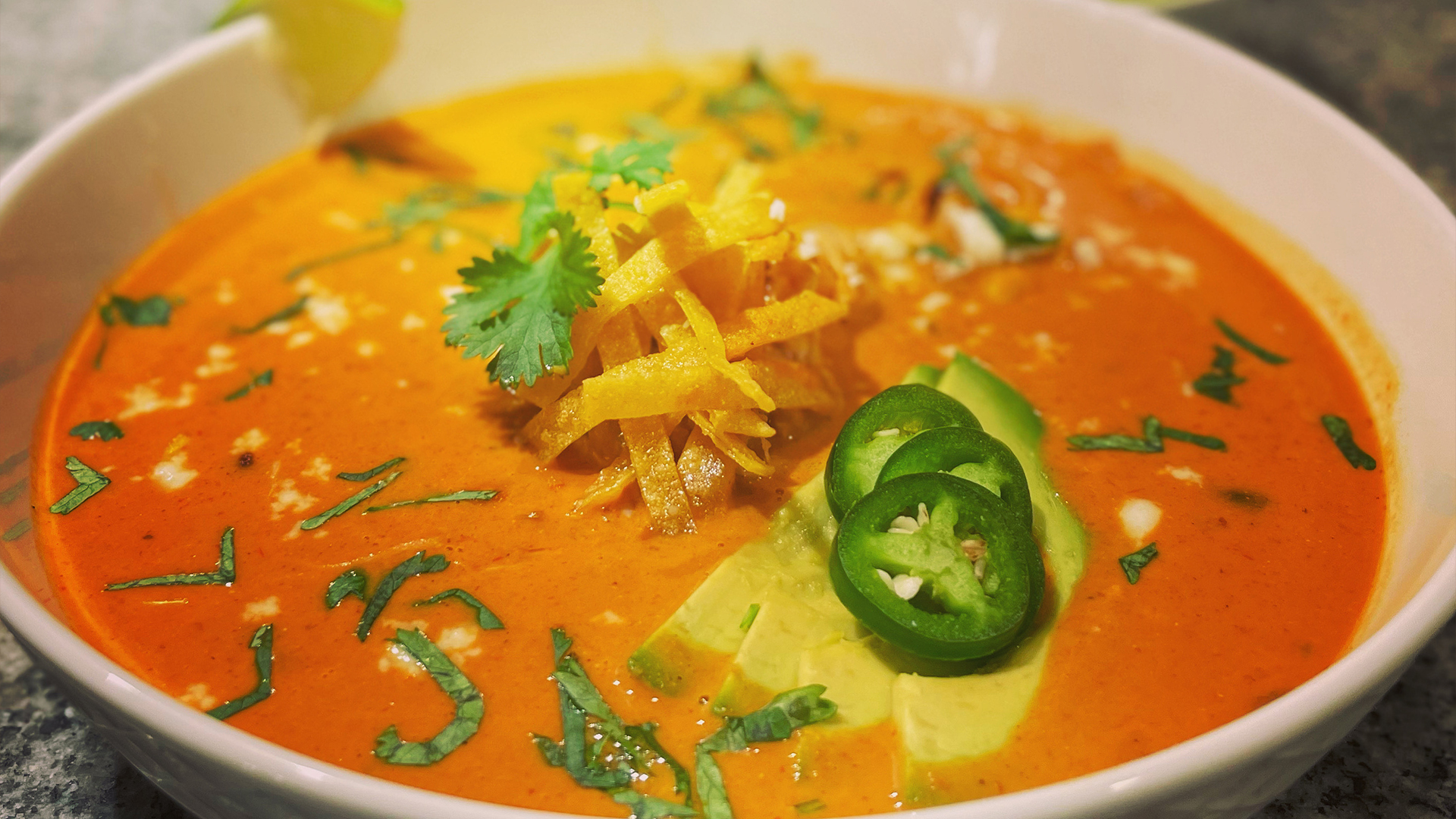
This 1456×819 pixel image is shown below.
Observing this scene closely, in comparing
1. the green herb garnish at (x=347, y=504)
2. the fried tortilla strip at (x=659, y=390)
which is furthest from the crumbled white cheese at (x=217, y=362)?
the fried tortilla strip at (x=659, y=390)

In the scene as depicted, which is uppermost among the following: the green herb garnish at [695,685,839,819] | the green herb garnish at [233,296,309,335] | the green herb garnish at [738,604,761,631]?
the green herb garnish at [233,296,309,335]

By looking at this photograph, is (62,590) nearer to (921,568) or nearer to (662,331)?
(662,331)

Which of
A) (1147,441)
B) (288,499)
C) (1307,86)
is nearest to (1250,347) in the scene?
(1147,441)

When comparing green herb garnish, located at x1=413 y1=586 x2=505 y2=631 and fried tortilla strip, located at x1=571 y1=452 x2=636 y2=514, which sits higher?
fried tortilla strip, located at x1=571 y1=452 x2=636 y2=514

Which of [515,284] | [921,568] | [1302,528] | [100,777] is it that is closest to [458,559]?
[515,284]

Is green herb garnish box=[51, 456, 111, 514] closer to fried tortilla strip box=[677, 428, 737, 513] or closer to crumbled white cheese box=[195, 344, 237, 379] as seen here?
crumbled white cheese box=[195, 344, 237, 379]

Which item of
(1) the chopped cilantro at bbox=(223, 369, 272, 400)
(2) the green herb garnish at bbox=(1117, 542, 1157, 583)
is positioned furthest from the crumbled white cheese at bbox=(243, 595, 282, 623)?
(2) the green herb garnish at bbox=(1117, 542, 1157, 583)
